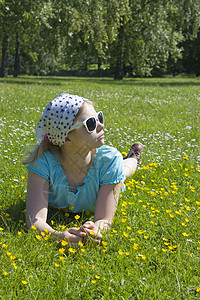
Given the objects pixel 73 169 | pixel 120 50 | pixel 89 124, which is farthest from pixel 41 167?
pixel 120 50

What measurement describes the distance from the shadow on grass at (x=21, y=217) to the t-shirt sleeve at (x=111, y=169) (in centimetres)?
38

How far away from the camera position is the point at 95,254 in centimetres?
255

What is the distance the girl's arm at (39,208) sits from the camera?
2.59 meters

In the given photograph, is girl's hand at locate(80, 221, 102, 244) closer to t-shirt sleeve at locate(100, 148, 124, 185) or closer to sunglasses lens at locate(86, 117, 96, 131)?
t-shirt sleeve at locate(100, 148, 124, 185)

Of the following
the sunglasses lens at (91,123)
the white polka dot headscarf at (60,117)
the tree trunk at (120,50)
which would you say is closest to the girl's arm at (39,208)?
the white polka dot headscarf at (60,117)

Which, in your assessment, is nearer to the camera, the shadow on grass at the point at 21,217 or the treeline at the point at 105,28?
the shadow on grass at the point at 21,217

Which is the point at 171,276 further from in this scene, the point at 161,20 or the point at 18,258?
the point at 161,20

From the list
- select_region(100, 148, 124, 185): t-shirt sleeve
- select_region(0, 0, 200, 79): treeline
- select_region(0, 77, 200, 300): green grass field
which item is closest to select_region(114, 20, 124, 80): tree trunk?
select_region(0, 0, 200, 79): treeline

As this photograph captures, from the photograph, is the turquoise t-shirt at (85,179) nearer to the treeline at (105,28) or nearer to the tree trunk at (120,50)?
the treeline at (105,28)

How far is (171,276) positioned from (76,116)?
1.38 meters

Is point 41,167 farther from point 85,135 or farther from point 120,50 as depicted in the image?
point 120,50

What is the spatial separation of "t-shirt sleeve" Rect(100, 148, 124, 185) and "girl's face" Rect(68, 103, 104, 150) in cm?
27

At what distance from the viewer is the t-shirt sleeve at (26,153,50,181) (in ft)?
9.67

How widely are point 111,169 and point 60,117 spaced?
2.23 ft
